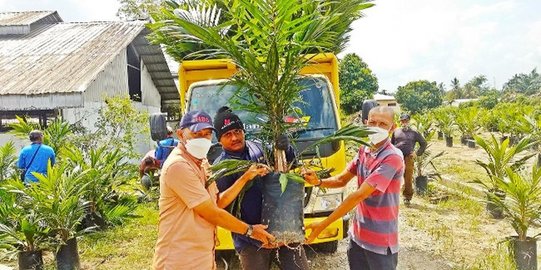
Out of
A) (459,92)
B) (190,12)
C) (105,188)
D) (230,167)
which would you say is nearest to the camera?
(230,167)

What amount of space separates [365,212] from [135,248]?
401 centimetres

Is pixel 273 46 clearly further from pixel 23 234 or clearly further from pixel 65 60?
pixel 65 60

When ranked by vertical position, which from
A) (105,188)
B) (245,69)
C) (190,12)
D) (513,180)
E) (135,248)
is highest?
(190,12)

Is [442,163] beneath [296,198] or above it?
beneath

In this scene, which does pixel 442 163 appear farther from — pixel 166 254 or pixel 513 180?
pixel 166 254

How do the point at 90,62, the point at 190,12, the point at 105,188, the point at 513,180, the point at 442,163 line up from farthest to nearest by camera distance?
the point at 442,163 → the point at 90,62 → the point at 105,188 → the point at 513,180 → the point at 190,12

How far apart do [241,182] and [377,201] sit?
96 centimetres

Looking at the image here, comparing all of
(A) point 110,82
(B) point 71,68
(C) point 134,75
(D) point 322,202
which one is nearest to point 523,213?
(D) point 322,202

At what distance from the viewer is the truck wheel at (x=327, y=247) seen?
523 cm

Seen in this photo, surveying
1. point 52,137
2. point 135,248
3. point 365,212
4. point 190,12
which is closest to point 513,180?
point 365,212

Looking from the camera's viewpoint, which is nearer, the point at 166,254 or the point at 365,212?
the point at 166,254

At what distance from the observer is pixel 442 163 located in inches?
549

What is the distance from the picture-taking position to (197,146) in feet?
8.30

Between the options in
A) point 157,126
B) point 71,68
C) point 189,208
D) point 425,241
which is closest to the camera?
point 189,208
